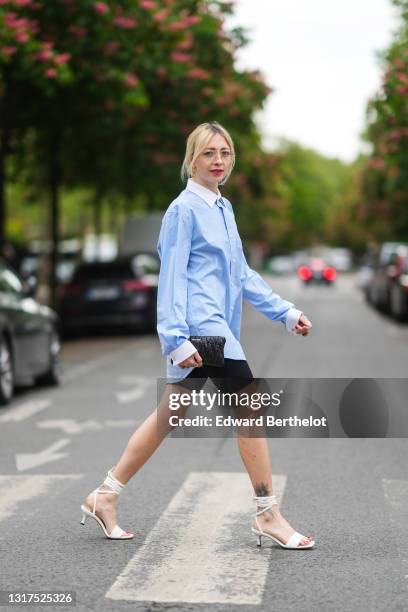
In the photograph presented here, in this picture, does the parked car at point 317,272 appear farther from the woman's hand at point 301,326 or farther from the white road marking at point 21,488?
the woman's hand at point 301,326

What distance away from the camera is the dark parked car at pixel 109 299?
23.0 m

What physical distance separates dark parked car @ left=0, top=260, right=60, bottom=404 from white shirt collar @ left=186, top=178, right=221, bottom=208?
612 centimetres

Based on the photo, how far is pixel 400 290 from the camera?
2720 centimetres

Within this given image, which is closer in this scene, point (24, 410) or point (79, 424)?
point (79, 424)

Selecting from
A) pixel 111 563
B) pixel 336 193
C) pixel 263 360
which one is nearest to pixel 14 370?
pixel 263 360

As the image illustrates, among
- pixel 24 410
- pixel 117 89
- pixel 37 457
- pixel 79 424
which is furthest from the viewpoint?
pixel 117 89

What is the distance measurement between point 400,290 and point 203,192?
22.2 meters

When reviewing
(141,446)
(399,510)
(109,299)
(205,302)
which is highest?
(205,302)

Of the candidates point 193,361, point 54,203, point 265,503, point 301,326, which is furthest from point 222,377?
point 54,203

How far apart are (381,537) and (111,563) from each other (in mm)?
1360

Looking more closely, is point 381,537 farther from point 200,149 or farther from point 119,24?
point 119,24

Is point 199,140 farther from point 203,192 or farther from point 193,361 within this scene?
point 193,361

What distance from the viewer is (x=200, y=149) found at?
540 cm

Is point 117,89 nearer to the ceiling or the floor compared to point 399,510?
nearer to the ceiling
